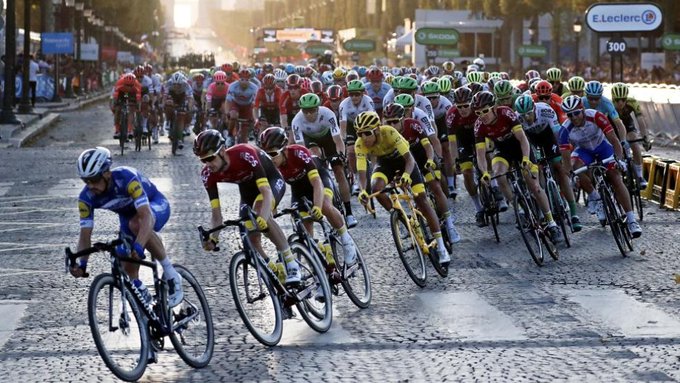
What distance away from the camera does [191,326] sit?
9.95 metres

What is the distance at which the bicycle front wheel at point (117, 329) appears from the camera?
9.14 metres

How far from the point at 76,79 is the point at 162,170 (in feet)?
157

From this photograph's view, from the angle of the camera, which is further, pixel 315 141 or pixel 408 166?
pixel 315 141

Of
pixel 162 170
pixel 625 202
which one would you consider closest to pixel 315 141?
pixel 625 202

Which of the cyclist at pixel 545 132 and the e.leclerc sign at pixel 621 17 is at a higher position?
the e.leclerc sign at pixel 621 17

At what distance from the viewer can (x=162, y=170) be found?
26312 millimetres

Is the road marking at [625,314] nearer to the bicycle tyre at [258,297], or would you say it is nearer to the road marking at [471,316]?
the road marking at [471,316]

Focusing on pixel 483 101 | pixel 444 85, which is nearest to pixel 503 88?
pixel 483 101

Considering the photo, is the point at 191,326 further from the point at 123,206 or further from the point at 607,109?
the point at 607,109

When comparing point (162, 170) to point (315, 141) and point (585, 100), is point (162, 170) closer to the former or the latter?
point (315, 141)

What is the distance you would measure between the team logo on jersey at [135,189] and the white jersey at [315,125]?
31.0ft

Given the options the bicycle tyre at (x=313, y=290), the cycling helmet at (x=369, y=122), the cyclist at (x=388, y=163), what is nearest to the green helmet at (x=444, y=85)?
the cyclist at (x=388, y=163)

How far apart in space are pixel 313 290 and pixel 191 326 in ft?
4.82

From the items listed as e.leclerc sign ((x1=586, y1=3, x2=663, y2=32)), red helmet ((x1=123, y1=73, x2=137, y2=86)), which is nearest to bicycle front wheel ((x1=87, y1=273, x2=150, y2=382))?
red helmet ((x1=123, y1=73, x2=137, y2=86))
